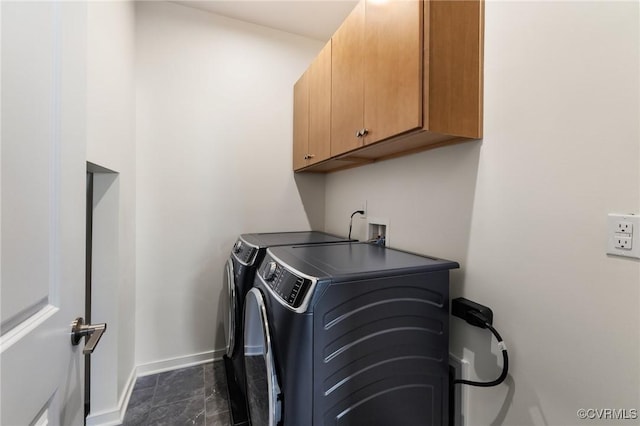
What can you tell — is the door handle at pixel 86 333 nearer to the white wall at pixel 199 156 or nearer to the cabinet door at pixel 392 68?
the cabinet door at pixel 392 68

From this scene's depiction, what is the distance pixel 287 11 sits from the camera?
81.6 inches

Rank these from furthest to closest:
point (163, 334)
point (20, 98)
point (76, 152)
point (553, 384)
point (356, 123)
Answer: point (163, 334)
point (356, 123)
point (553, 384)
point (76, 152)
point (20, 98)

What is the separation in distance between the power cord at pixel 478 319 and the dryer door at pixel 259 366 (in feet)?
2.60

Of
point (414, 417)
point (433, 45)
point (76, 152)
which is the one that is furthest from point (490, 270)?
point (76, 152)

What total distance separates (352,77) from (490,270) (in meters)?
1.15

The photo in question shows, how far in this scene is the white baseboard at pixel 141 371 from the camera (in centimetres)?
151

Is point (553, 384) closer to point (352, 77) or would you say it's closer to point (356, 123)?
point (356, 123)

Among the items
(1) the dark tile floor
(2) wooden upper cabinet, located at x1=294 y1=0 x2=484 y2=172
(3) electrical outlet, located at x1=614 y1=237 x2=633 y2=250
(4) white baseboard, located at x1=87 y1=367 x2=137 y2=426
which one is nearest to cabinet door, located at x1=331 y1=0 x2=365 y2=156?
(2) wooden upper cabinet, located at x1=294 y1=0 x2=484 y2=172

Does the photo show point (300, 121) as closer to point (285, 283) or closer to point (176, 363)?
point (285, 283)

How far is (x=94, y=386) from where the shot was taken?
1.50 m

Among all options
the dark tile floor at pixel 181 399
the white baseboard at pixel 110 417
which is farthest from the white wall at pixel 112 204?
the dark tile floor at pixel 181 399

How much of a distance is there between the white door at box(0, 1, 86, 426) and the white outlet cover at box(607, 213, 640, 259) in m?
1.35

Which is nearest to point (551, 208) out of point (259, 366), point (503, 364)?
point (503, 364)

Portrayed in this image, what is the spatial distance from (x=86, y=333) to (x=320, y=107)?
5.38 feet
